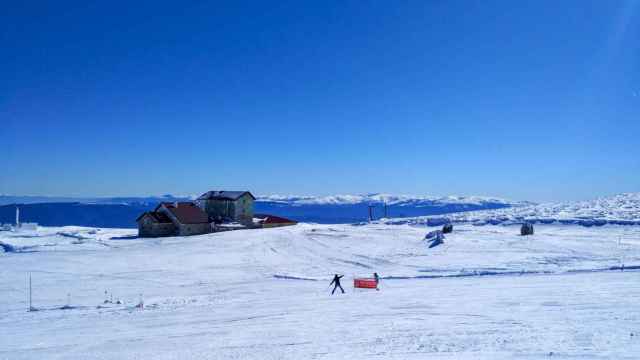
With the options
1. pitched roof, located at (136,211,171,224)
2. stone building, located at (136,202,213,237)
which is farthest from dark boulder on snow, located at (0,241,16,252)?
pitched roof, located at (136,211,171,224)

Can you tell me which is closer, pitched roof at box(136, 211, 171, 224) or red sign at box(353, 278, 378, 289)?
red sign at box(353, 278, 378, 289)

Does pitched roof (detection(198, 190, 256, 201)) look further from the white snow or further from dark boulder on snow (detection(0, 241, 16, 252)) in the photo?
dark boulder on snow (detection(0, 241, 16, 252))

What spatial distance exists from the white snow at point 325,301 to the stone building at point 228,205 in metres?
19.8

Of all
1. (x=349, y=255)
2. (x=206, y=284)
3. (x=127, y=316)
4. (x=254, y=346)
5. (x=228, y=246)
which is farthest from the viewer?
(x=228, y=246)

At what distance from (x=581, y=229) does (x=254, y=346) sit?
188 feet

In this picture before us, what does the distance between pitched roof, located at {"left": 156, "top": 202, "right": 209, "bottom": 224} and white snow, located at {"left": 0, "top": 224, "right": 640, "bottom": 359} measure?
11.6 m

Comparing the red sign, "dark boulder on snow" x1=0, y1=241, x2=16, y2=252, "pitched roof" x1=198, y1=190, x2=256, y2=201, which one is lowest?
the red sign

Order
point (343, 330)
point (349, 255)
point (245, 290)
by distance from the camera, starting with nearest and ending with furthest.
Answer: point (343, 330) < point (245, 290) < point (349, 255)

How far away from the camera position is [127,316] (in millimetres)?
19953

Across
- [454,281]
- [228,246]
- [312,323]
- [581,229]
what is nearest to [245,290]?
[312,323]

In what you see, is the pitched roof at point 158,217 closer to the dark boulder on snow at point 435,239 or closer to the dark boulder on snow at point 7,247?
the dark boulder on snow at point 7,247

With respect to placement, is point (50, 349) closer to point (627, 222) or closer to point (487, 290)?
point (487, 290)

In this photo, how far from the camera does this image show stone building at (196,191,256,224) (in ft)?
215

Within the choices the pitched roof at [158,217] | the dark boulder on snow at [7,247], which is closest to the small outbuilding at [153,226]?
the pitched roof at [158,217]
